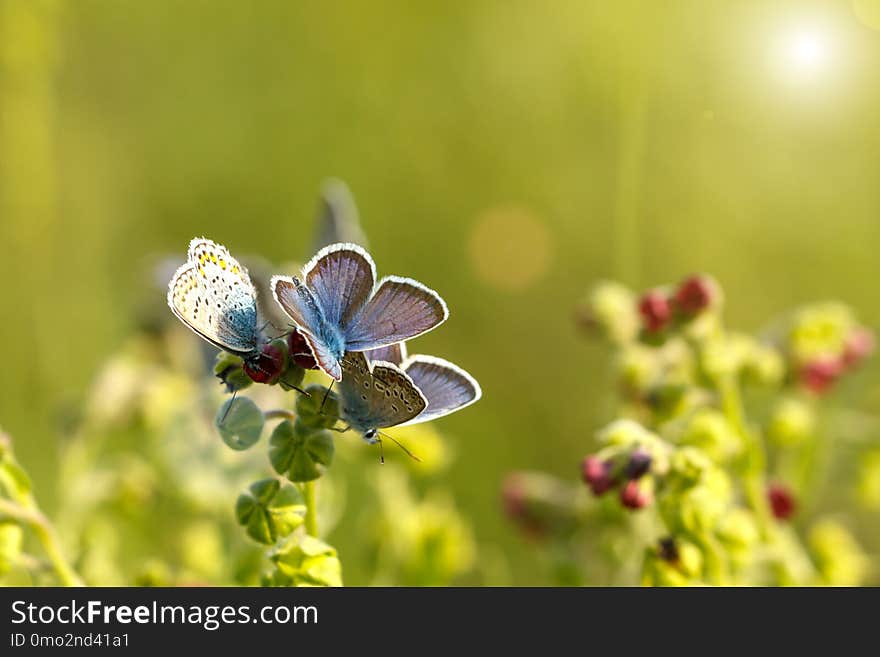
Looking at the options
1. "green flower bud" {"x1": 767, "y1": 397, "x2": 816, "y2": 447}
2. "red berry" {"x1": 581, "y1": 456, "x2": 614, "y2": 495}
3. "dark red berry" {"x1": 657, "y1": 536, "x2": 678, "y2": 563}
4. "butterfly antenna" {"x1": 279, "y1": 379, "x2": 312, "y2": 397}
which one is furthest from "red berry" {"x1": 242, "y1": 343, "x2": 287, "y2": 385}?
"green flower bud" {"x1": 767, "y1": 397, "x2": 816, "y2": 447}

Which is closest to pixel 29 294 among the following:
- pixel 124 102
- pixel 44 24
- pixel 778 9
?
pixel 44 24

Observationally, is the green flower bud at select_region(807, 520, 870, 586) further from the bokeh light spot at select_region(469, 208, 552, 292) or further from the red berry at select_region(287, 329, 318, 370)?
the bokeh light spot at select_region(469, 208, 552, 292)

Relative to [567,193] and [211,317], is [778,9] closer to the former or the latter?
[567,193]

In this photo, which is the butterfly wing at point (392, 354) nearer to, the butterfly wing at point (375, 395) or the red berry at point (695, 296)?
the butterfly wing at point (375, 395)

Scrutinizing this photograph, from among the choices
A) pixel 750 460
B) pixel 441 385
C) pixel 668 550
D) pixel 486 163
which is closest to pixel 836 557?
pixel 750 460

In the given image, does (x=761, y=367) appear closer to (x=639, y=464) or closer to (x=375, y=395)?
(x=639, y=464)
